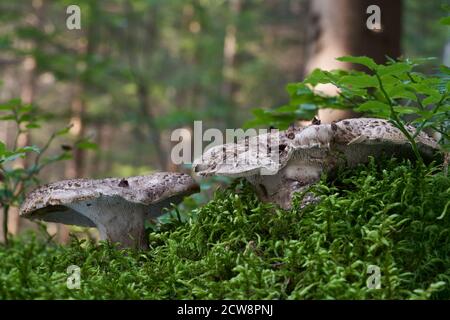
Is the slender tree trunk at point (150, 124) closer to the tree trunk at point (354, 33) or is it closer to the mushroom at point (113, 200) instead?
the tree trunk at point (354, 33)

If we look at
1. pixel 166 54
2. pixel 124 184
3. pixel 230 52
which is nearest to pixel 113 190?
pixel 124 184

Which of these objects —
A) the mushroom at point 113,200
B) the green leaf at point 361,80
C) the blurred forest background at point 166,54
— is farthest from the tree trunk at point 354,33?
the mushroom at point 113,200

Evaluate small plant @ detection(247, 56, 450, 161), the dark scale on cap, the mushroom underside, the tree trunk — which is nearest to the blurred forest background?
the tree trunk

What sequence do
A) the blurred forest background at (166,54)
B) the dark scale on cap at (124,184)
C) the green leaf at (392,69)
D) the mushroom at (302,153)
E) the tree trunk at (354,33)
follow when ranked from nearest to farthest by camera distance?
the green leaf at (392,69), the mushroom at (302,153), the dark scale on cap at (124,184), the tree trunk at (354,33), the blurred forest background at (166,54)

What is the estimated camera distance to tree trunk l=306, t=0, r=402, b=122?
14.3 feet

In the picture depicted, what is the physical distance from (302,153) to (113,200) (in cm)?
111

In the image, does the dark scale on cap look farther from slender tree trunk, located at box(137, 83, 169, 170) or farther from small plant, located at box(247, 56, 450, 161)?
slender tree trunk, located at box(137, 83, 169, 170)

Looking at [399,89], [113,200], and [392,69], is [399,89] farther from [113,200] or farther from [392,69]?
[113,200]

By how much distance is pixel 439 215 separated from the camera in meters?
2.15

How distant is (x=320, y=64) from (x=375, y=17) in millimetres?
678

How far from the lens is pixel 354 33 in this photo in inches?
172

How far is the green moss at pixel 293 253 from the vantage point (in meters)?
1.86
